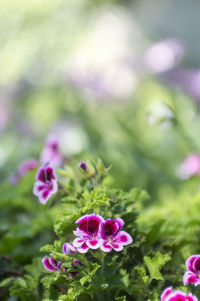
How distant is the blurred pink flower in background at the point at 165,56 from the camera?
245 cm

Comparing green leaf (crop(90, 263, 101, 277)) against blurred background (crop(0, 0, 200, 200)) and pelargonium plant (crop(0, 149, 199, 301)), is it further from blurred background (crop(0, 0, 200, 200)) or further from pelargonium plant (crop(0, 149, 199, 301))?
blurred background (crop(0, 0, 200, 200))

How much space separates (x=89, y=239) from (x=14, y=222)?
826 mm

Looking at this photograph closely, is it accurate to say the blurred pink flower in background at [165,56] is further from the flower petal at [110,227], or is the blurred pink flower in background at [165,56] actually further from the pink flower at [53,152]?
the flower petal at [110,227]

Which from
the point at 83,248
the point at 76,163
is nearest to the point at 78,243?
the point at 83,248

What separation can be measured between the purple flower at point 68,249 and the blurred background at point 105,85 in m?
0.71

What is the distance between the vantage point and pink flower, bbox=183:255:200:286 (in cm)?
83

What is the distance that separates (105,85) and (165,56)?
2.33 ft

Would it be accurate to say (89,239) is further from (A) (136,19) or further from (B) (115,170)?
(A) (136,19)

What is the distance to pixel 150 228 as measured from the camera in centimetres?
103

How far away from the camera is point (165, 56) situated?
2488 mm

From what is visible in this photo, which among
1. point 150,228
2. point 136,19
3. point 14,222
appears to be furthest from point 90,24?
point 150,228

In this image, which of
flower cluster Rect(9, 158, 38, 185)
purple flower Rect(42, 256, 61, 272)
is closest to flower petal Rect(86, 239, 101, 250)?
purple flower Rect(42, 256, 61, 272)

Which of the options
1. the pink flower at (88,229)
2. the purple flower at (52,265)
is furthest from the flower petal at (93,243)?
the purple flower at (52,265)

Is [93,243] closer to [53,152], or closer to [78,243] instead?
[78,243]
